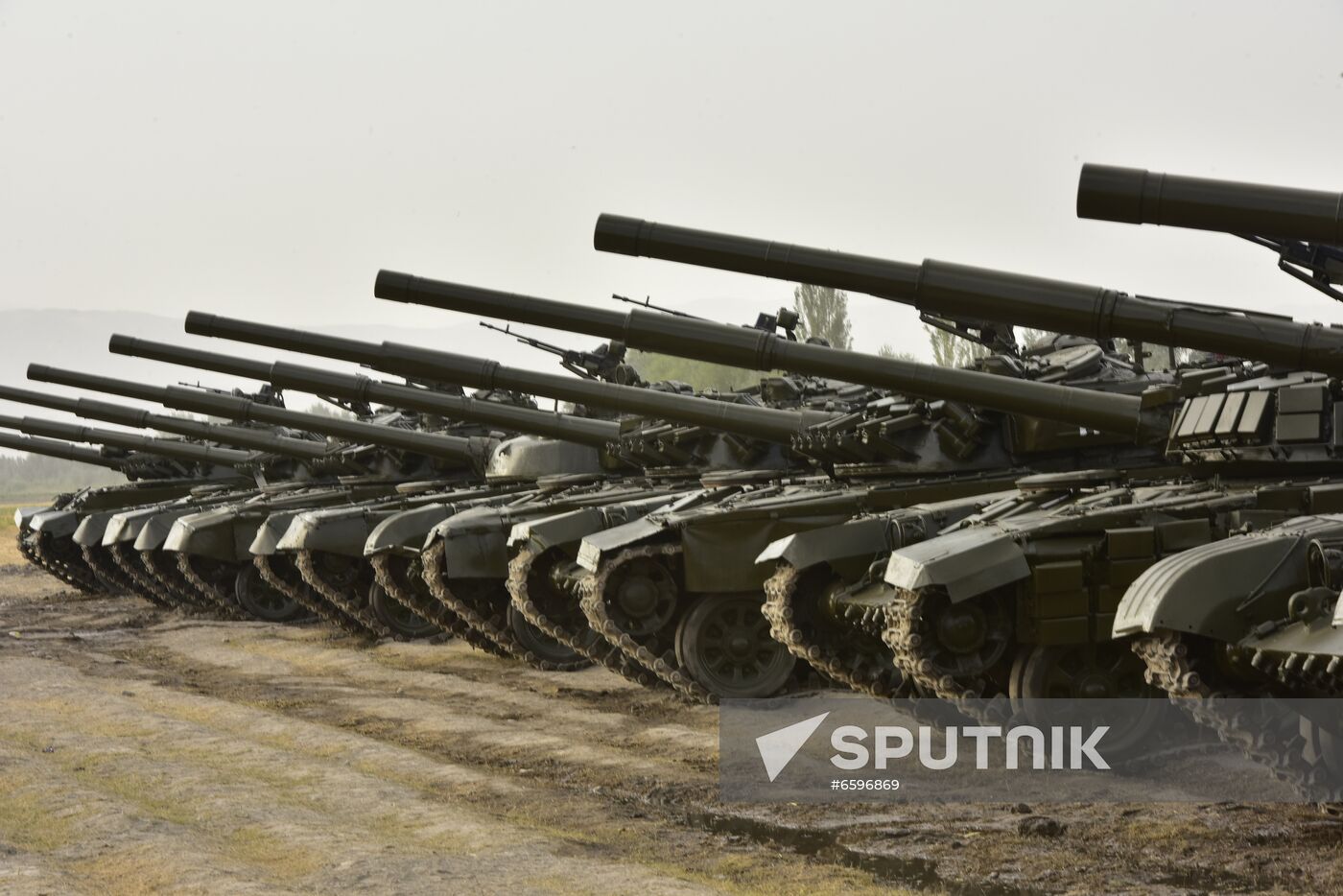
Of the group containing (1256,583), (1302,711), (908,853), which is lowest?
(908,853)

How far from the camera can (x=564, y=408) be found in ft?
60.6

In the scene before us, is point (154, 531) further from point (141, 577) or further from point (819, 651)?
point (819, 651)

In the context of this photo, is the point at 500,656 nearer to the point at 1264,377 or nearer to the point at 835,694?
the point at 835,694

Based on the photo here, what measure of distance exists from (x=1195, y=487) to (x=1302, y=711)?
2.46 meters

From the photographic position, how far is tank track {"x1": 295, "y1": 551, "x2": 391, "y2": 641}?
60.4 feet

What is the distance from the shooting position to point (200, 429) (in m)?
25.6

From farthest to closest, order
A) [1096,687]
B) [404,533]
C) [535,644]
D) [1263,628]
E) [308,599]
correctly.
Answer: [308,599]
[404,533]
[535,644]
[1096,687]
[1263,628]

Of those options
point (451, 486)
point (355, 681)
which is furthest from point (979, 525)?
point (451, 486)

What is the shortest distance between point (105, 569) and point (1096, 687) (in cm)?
2084

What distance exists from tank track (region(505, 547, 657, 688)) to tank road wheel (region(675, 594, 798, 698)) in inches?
38.4

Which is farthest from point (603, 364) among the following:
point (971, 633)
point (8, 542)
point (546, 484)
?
point (8, 542)

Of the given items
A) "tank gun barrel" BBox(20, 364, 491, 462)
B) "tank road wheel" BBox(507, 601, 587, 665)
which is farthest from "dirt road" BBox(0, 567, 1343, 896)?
"tank gun barrel" BBox(20, 364, 491, 462)

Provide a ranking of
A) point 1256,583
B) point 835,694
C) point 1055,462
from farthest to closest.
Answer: point 835,694
point 1055,462
point 1256,583

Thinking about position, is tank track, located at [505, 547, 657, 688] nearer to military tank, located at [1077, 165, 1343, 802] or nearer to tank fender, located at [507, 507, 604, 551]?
tank fender, located at [507, 507, 604, 551]
